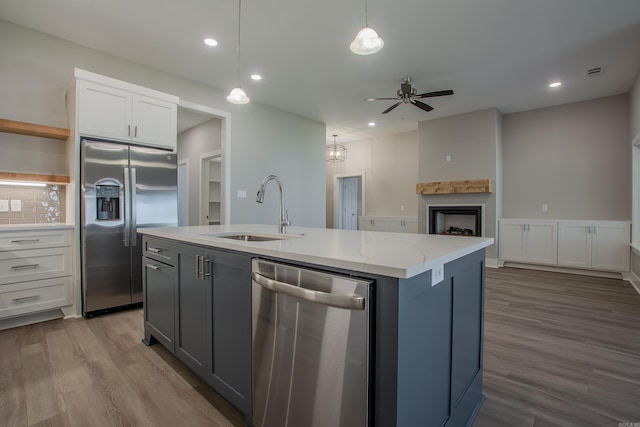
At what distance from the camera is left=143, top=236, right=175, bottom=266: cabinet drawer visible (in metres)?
1.92

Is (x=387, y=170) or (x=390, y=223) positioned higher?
(x=387, y=170)

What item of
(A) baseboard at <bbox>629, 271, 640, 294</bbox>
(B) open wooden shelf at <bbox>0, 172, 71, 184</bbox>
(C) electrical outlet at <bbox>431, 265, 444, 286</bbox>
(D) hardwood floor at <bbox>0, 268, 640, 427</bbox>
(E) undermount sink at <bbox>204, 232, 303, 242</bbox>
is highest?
(B) open wooden shelf at <bbox>0, 172, 71, 184</bbox>

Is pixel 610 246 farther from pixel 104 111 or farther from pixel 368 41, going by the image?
pixel 104 111

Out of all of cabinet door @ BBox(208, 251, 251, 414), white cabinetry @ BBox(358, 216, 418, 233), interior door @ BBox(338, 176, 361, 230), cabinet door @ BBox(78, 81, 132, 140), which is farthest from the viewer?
interior door @ BBox(338, 176, 361, 230)

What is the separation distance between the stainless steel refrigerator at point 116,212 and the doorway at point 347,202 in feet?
18.8

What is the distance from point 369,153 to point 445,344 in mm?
7029

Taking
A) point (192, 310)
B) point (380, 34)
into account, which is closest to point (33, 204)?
point (192, 310)

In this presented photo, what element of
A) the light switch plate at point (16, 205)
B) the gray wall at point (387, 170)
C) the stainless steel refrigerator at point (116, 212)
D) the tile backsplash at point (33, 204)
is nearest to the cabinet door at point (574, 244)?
the gray wall at point (387, 170)

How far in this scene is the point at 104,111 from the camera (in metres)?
3.00

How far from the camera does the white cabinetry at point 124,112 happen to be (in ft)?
9.48

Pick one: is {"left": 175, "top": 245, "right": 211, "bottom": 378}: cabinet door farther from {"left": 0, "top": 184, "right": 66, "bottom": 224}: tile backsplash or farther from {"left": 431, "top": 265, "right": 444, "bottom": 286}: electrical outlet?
{"left": 0, "top": 184, "right": 66, "bottom": 224}: tile backsplash

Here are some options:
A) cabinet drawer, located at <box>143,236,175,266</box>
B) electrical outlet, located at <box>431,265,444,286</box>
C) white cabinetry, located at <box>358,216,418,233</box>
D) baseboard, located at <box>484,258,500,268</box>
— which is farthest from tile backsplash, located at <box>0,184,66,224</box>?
baseboard, located at <box>484,258,500,268</box>

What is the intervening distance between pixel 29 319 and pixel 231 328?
264 cm

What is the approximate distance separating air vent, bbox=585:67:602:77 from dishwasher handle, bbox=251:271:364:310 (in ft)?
16.3
